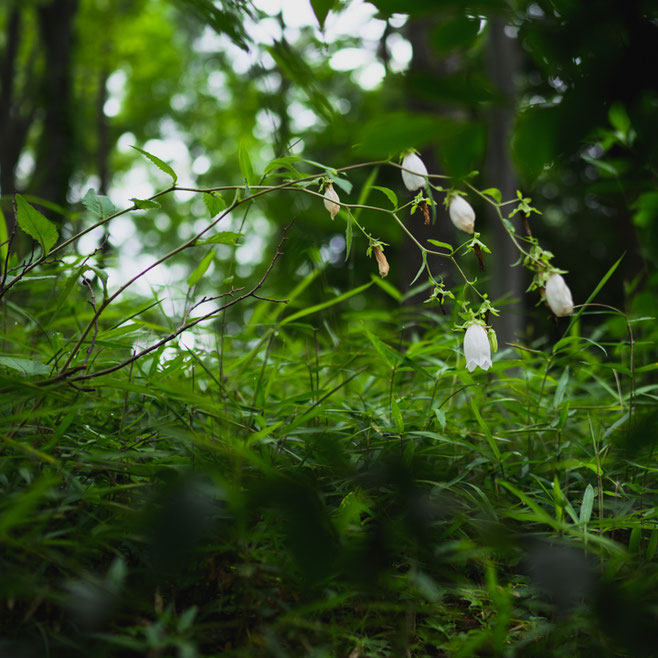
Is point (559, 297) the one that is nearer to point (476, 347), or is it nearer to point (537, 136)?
point (476, 347)

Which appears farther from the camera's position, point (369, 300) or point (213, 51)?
point (213, 51)

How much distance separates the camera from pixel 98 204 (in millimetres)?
935

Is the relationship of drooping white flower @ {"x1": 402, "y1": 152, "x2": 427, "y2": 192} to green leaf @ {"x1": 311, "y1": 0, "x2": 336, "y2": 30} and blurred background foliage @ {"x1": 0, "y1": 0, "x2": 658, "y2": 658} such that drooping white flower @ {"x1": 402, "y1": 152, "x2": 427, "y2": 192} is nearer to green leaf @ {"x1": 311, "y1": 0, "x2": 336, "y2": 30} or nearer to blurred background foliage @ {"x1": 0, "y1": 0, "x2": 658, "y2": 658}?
blurred background foliage @ {"x1": 0, "y1": 0, "x2": 658, "y2": 658}

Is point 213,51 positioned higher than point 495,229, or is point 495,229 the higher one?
point 213,51

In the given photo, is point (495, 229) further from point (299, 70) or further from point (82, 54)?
point (82, 54)

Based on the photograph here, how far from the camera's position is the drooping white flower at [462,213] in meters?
0.97

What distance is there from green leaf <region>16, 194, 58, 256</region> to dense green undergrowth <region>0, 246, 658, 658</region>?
0.75ft

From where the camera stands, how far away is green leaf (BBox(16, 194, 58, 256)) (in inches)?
34.9

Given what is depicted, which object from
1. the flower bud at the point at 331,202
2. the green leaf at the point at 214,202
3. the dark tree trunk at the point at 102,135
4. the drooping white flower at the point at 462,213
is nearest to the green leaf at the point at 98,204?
the green leaf at the point at 214,202

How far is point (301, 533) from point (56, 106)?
15.8ft

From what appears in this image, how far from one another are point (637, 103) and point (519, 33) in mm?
138

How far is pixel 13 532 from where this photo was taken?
2.42ft

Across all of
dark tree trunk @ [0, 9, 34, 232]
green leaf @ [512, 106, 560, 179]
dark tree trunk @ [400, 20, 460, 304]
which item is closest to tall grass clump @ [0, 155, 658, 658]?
green leaf @ [512, 106, 560, 179]

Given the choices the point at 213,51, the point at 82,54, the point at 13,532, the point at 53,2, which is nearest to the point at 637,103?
the point at 13,532
